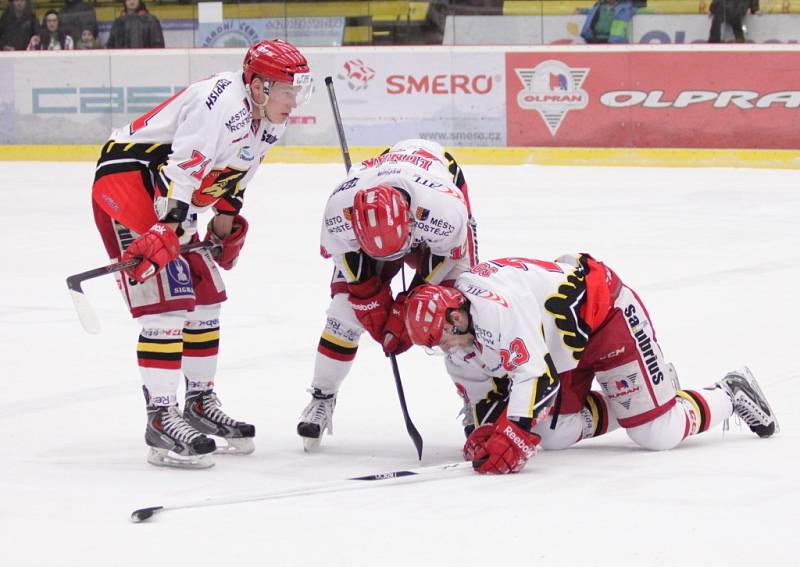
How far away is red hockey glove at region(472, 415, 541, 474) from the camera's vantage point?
11.8 feet

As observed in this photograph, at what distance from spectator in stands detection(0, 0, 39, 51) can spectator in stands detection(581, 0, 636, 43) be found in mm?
5709

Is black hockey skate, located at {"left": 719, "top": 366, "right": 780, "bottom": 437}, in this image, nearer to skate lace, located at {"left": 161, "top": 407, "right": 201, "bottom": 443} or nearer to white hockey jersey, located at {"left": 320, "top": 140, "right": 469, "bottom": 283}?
white hockey jersey, located at {"left": 320, "top": 140, "right": 469, "bottom": 283}

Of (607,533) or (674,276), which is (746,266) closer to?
(674,276)

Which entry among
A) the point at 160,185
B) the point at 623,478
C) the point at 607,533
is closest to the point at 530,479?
the point at 623,478

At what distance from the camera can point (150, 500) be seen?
349 cm

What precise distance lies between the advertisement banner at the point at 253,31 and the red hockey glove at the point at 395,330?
9.85 metres

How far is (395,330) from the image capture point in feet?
13.2

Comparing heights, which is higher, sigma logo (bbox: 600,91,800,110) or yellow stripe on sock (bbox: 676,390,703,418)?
yellow stripe on sock (bbox: 676,390,703,418)

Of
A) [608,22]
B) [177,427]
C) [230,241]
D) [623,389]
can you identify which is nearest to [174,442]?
[177,427]

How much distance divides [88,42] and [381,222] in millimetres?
11042

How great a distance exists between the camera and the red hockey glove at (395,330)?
400cm

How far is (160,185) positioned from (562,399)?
130 centimetres

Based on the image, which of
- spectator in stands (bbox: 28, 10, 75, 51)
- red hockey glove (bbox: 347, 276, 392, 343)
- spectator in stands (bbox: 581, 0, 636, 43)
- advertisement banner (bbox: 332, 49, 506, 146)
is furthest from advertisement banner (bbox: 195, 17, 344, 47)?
red hockey glove (bbox: 347, 276, 392, 343)

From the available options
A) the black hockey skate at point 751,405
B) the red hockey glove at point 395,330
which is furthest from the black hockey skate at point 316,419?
the black hockey skate at point 751,405
